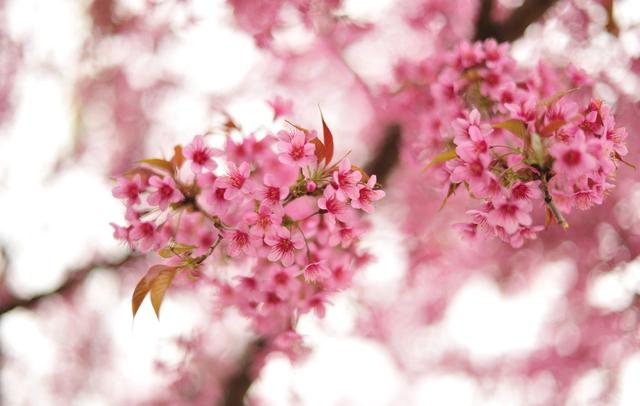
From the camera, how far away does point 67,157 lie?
5320 mm

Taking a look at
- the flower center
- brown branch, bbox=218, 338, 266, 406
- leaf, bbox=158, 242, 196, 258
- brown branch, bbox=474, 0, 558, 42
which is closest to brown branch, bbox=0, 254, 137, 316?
brown branch, bbox=218, 338, 266, 406

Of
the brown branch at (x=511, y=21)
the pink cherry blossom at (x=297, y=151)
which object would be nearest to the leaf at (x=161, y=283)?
the pink cherry blossom at (x=297, y=151)

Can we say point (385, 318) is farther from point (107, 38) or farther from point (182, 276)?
point (182, 276)

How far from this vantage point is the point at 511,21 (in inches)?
113

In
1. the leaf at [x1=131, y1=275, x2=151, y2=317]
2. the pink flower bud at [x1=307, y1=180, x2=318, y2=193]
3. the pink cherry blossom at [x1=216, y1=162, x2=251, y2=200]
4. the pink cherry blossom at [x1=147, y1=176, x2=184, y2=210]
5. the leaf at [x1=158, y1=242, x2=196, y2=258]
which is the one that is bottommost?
the leaf at [x1=131, y1=275, x2=151, y2=317]

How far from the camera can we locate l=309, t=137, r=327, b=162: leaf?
1453 millimetres

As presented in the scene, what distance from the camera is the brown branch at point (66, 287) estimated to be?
311 cm

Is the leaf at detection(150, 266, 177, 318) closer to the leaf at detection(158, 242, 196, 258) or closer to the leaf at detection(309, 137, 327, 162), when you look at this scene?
the leaf at detection(158, 242, 196, 258)

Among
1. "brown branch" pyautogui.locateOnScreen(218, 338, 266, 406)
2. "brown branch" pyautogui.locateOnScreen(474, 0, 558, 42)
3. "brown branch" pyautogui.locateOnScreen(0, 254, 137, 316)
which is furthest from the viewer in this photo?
"brown branch" pyautogui.locateOnScreen(218, 338, 266, 406)

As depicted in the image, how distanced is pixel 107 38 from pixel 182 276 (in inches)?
122

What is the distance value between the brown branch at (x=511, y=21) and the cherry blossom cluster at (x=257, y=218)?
5.36ft

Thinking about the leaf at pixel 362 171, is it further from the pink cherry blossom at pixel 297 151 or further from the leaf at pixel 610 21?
the leaf at pixel 610 21

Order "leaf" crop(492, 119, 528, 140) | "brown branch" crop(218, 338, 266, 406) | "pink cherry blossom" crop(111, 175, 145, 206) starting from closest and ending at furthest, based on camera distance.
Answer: "leaf" crop(492, 119, 528, 140) → "pink cherry blossom" crop(111, 175, 145, 206) → "brown branch" crop(218, 338, 266, 406)

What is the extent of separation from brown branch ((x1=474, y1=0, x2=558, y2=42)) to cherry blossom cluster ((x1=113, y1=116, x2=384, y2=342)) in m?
1.63
